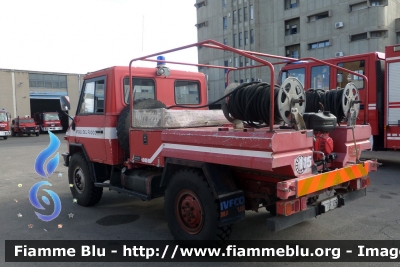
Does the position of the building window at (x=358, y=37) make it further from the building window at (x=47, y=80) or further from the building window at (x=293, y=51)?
the building window at (x=47, y=80)

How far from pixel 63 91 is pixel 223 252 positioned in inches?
1588

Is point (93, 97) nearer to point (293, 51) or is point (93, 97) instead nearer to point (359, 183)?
point (359, 183)

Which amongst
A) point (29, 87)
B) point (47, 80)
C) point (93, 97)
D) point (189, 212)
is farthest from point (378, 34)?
point (29, 87)

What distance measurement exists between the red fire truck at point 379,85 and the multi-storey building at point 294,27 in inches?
615

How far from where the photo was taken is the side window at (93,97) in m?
5.88

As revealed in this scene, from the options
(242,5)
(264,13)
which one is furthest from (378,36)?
(242,5)

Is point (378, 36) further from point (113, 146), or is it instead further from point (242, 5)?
point (113, 146)

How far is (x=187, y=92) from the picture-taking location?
6.70 metres

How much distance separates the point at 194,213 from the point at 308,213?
127cm

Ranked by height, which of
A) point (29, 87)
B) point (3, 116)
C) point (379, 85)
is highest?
point (29, 87)

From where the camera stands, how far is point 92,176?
20.3 ft

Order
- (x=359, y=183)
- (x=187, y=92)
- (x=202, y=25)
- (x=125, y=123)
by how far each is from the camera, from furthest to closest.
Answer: (x=202, y=25) < (x=187, y=92) < (x=125, y=123) < (x=359, y=183)

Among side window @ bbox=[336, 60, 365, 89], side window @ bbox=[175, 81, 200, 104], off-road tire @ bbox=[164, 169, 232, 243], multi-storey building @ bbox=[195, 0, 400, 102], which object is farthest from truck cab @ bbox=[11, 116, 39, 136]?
off-road tire @ bbox=[164, 169, 232, 243]

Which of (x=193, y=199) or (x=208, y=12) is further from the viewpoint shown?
(x=208, y=12)
